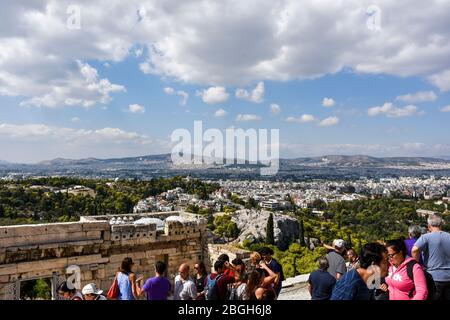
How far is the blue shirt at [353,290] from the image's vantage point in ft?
13.8

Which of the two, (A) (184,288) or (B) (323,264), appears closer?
(B) (323,264)

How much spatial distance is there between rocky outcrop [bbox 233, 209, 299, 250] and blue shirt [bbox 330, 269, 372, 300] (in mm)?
58864

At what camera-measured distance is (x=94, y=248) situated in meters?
9.70

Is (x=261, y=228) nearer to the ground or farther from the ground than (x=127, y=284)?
nearer to the ground

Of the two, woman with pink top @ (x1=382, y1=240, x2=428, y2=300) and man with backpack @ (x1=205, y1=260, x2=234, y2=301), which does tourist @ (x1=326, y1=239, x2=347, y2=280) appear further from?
man with backpack @ (x1=205, y1=260, x2=234, y2=301)

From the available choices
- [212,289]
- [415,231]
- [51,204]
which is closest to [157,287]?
[212,289]

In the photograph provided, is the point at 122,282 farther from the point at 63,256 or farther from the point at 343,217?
the point at 343,217

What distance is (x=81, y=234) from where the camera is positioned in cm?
952

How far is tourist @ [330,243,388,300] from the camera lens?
13.8 ft

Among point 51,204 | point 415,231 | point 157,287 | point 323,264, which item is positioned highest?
point 415,231

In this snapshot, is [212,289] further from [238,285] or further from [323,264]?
[323,264]

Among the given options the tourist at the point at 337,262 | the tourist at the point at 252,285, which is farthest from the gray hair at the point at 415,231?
the tourist at the point at 252,285

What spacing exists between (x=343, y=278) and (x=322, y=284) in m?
0.99
